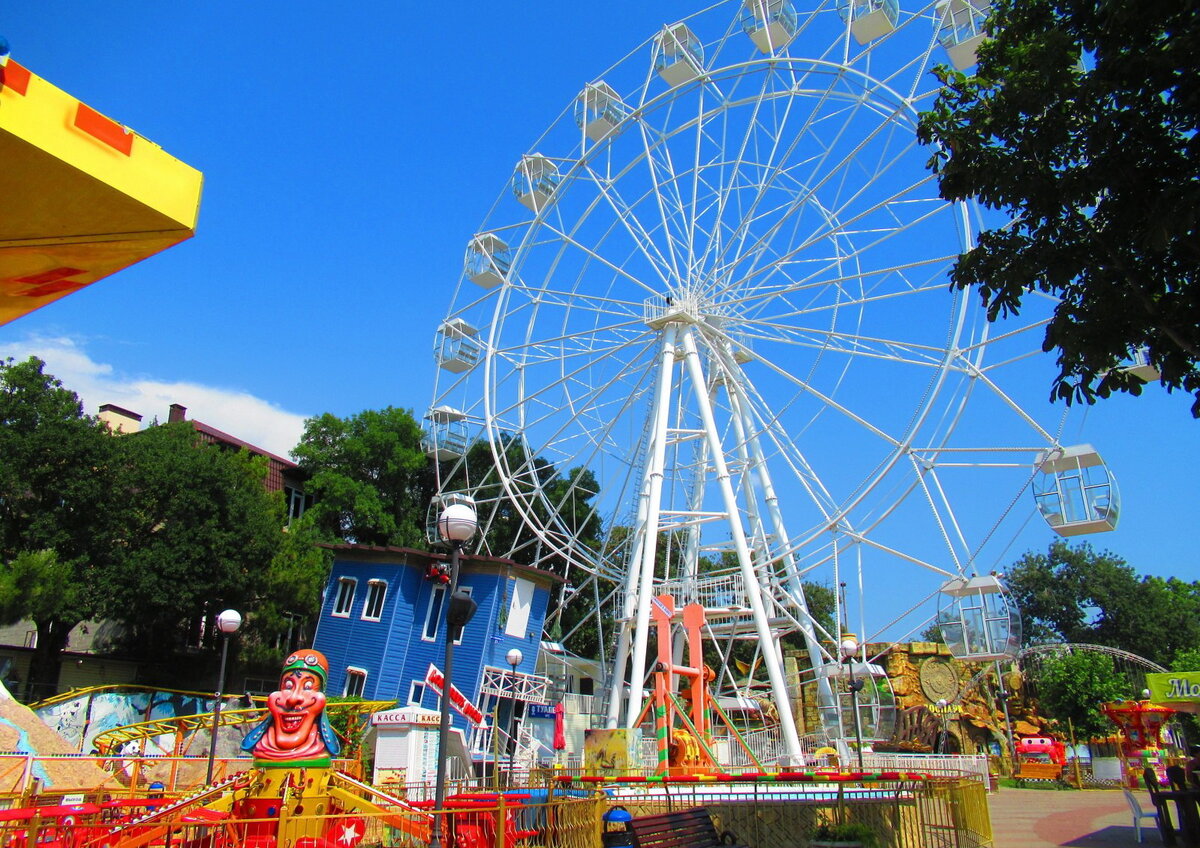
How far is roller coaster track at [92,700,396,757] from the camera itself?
2442cm

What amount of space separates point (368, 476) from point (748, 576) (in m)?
26.2

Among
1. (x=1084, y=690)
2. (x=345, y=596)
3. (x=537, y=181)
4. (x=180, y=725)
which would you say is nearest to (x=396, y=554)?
(x=345, y=596)

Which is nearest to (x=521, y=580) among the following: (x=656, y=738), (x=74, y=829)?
(x=656, y=738)

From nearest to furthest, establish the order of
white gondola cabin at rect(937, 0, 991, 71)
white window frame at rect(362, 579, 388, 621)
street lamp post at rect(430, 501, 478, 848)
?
1. street lamp post at rect(430, 501, 478, 848)
2. white gondola cabin at rect(937, 0, 991, 71)
3. white window frame at rect(362, 579, 388, 621)

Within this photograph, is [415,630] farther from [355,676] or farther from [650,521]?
[650,521]

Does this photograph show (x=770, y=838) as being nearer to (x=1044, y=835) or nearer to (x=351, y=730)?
(x=1044, y=835)

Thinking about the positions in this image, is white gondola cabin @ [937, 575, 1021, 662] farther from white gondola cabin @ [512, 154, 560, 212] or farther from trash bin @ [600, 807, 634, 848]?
white gondola cabin @ [512, 154, 560, 212]

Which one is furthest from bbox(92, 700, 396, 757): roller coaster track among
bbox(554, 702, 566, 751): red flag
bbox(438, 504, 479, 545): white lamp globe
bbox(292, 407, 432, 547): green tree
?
bbox(438, 504, 479, 545): white lamp globe

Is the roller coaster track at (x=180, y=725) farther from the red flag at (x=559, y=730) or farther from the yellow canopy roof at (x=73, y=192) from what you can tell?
the yellow canopy roof at (x=73, y=192)

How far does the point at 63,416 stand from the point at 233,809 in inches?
1006

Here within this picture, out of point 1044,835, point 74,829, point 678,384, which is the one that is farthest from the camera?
point 678,384

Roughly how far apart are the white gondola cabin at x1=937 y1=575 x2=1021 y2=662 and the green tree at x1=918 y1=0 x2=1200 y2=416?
1237 cm

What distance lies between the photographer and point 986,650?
20891 millimetres

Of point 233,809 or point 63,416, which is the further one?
point 63,416
